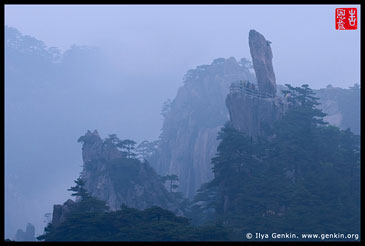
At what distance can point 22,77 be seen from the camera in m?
147

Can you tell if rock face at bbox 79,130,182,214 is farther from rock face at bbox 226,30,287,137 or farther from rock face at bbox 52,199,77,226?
rock face at bbox 52,199,77,226

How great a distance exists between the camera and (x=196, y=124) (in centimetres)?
8962

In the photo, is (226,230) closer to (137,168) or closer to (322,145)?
(322,145)

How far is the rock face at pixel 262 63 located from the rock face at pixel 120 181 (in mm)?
13897

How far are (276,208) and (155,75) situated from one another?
11767 centimetres

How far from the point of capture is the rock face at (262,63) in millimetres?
61188

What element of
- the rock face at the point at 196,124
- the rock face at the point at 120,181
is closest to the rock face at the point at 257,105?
the rock face at the point at 120,181

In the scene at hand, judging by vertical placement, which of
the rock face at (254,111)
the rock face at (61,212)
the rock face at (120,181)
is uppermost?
the rock face at (254,111)

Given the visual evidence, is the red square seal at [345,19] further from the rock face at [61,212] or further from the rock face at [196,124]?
the rock face at [196,124]

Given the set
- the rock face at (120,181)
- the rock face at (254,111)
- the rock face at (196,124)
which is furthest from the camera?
the rock face at (196,124)

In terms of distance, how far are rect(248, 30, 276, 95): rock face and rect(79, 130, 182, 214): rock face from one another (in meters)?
13.9

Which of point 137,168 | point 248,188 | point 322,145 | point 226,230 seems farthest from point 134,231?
point 137,168

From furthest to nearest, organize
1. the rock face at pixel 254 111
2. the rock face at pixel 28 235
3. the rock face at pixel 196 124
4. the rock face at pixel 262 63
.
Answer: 1. the rock face at pixel 28 235
2. the rock face at pixel 196 124
3. the rock face at pixel 262 63
4. the rock face at pixel 254 111

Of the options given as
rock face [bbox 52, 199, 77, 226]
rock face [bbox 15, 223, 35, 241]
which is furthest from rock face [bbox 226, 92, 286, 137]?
rock face [bbox 15, 223, 35, 241]
